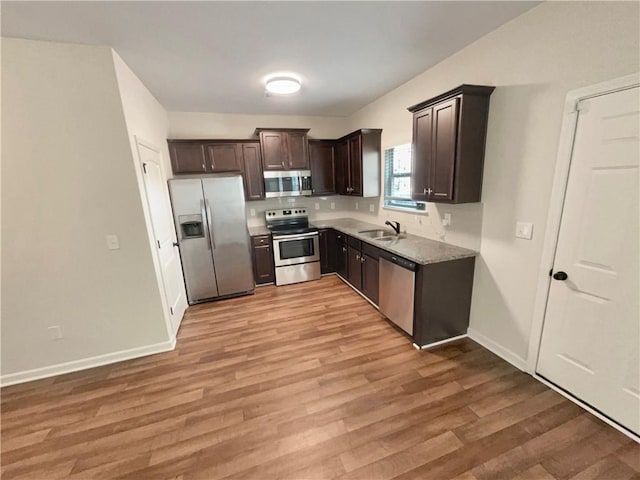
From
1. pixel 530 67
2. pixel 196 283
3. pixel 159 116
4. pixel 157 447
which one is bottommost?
pixel 157 447

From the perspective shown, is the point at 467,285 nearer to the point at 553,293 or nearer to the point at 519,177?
the point at 553,293

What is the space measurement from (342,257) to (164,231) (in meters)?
2.51

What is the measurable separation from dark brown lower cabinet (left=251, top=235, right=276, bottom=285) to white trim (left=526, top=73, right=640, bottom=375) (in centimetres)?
328

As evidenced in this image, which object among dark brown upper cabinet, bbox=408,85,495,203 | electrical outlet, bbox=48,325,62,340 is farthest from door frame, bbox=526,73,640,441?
electrical outlet, bbox=48,325,62,340

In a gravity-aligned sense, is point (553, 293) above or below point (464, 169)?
below

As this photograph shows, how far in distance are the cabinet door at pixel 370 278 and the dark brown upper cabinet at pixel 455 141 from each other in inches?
42.6

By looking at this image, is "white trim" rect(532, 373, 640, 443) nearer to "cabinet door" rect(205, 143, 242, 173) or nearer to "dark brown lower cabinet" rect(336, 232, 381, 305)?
"dark brown lower cabinet" rect(336, 232, 381, 305)

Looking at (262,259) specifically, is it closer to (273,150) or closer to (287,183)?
(287,183)

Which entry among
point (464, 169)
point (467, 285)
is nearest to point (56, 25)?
point (464, 169)

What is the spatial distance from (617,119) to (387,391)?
233 cm

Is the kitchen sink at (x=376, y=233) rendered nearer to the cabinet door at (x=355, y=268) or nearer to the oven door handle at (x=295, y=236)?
the cabinet door at (x=355, y=268)

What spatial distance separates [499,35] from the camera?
206 centimetres

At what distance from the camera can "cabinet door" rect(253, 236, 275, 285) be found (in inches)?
160

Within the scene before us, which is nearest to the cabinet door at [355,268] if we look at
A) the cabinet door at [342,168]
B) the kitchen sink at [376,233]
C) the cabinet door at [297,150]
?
the kitchen sink at [376,233]
